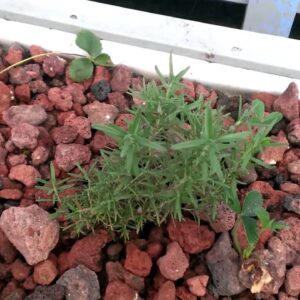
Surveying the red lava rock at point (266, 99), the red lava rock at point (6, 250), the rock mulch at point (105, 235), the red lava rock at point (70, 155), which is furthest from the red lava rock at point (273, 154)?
the red lava rock at point (6, 250)

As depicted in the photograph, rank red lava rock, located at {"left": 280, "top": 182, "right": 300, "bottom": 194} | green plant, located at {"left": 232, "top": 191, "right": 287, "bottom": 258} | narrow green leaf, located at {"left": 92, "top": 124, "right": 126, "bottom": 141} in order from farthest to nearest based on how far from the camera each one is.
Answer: red lava rock, located at {"left": 280, "top": 182, "right": 300, "bottom": 194} < green plant, located at {"left": 232, "top": 191, "right": 287, "bottom": 258} < narrow green leaf, located at {"left": 92, "top": 124, "right": 126, "bottom": 141}

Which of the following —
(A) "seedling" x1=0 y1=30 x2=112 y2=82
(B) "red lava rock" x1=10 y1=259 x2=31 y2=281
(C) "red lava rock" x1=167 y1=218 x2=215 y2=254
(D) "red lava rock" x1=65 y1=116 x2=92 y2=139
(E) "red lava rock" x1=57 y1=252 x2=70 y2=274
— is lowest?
(B) "red lava rock" x1=10 y1=259 x2=31 y2=281

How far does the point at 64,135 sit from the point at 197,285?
1.65ft

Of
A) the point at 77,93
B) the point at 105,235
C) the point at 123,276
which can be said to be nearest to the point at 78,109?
the point at 77,93

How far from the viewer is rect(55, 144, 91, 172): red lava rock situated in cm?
141

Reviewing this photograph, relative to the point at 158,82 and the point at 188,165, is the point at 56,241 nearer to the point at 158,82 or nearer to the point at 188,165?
the point at 188,165

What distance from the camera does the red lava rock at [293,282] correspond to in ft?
4.30

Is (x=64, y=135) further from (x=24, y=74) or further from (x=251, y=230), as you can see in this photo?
(x=251, y=230)

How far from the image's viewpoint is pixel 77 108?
154 centimetres

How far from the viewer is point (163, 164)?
116 centimetres

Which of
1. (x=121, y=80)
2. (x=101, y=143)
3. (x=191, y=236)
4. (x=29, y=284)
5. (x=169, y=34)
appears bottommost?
(x=29, y=284)

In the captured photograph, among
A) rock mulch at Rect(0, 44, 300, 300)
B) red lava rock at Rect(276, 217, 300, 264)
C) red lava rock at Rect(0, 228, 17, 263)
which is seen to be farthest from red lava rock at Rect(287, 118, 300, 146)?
red lava rock at Rect(0, 228, 17, 263)

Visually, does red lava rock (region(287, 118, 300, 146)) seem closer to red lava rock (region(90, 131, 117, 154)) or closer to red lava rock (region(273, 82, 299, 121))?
red lava rock (region(273, 82, 299, 121))

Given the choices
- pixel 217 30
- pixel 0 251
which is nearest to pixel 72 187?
pixel 0 251
